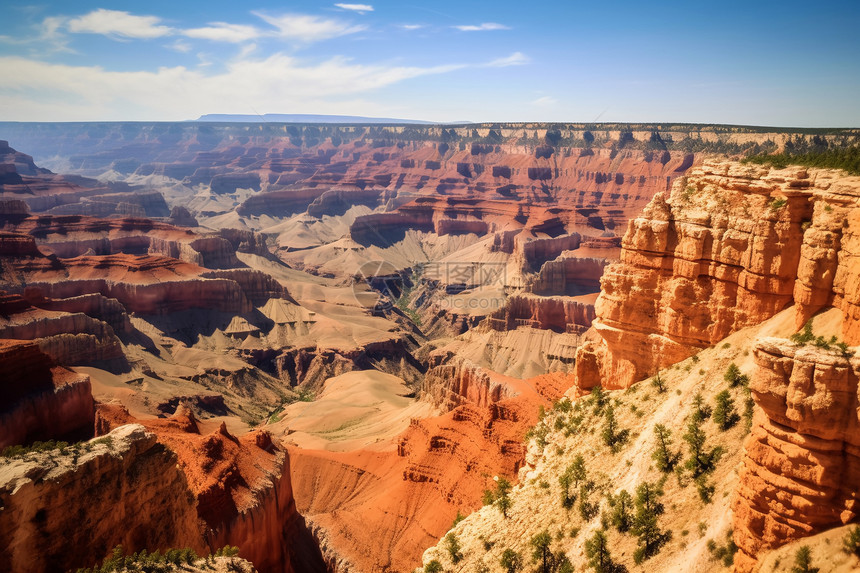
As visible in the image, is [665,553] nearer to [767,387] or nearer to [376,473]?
[767,387]

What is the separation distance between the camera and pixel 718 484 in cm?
1962

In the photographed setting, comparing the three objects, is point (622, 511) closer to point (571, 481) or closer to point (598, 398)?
point (571, 481)

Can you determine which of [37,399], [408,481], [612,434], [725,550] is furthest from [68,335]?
[725,550]

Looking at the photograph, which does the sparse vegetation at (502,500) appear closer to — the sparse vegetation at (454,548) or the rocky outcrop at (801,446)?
the sparse vegetation at (454,548)

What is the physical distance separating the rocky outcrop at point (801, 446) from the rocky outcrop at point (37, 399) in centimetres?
4581

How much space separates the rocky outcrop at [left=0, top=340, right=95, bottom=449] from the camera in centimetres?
Result: 4159

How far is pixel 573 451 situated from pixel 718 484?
26.5 ft

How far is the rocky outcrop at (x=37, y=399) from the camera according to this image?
4159cm

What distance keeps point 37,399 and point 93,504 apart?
2613cm

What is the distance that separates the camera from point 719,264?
24.6 m

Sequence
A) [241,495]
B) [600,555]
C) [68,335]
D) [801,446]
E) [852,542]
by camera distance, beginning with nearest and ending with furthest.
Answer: [852,542] < [801,446] < [600,555] < [241,495] < [68,335]

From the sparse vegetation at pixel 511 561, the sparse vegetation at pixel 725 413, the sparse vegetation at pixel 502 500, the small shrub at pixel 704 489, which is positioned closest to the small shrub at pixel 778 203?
the sparse vegetation at pixel 725 413

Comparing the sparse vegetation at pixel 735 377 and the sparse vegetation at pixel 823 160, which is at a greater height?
the sparse vegetation at pixel 823 160

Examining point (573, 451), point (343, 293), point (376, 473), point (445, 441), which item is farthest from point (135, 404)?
point (343, 293)
